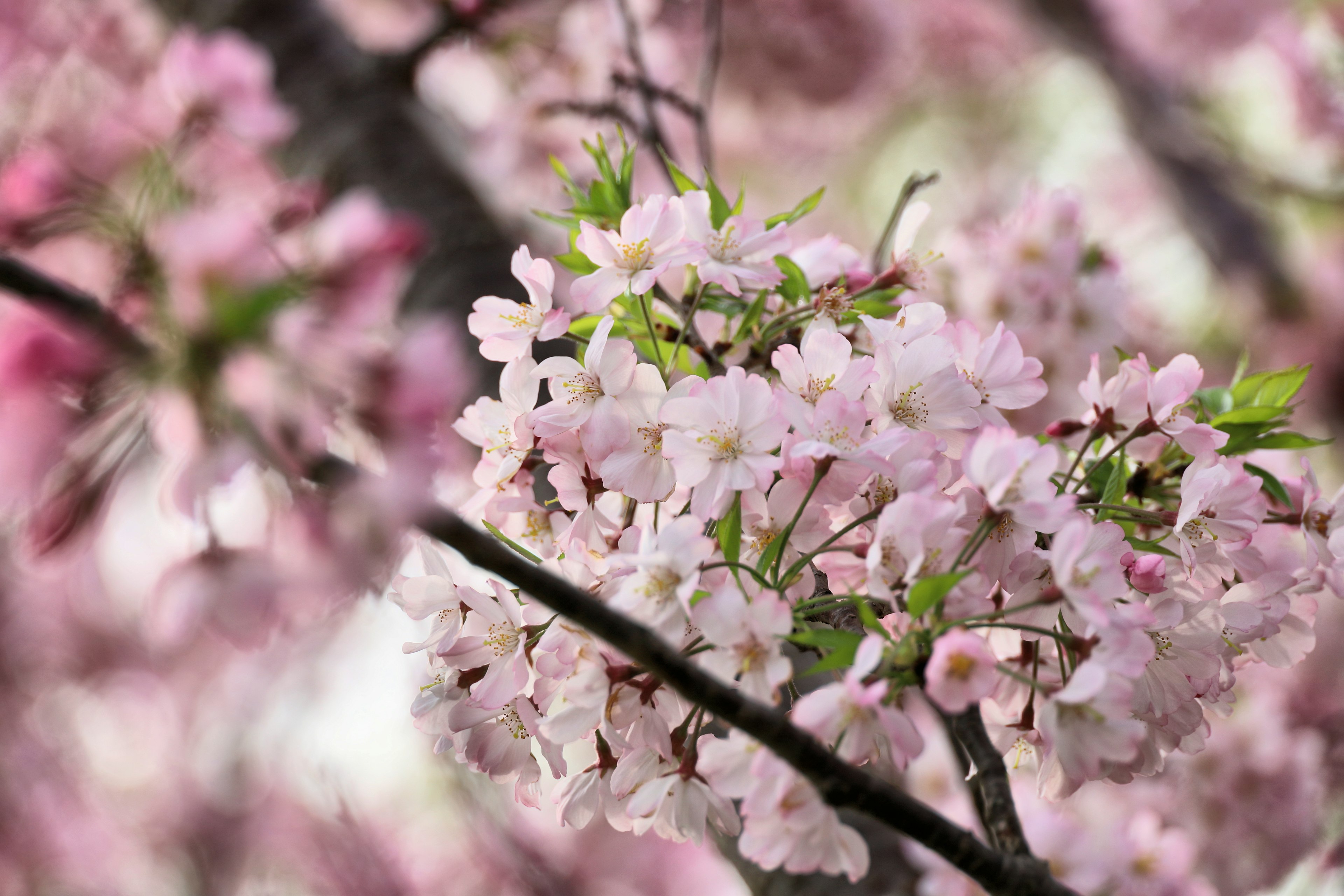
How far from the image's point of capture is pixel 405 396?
42 cm

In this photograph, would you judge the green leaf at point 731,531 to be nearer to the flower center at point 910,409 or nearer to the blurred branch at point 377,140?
the flower center at point 910,409

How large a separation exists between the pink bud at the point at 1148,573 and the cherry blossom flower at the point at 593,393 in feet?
1.19

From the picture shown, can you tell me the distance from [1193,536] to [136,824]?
4.79m

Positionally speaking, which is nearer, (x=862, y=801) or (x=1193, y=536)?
(x=862, y=801)

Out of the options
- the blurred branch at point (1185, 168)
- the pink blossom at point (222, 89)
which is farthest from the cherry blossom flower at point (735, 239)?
the blurred branch at point (1185, 168)

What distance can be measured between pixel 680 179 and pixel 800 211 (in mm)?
118

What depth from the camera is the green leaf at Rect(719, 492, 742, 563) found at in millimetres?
591

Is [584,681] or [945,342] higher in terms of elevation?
[945,342]

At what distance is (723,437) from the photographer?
0.57 meters

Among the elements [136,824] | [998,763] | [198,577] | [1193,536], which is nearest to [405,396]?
[198,577]

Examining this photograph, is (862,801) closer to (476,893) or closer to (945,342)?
(945,342)

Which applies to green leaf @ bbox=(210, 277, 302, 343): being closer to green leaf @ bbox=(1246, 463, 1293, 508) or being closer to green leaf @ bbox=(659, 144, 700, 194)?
green leaf @ bbox=(659, 144, 700, 194)

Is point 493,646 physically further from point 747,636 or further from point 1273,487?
point 1273,487

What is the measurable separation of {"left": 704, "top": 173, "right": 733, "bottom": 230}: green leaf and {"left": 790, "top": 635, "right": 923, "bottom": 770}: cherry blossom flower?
399 mm
